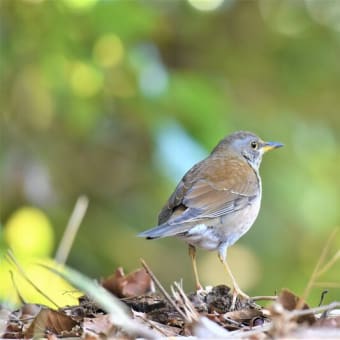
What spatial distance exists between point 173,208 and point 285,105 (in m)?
3.49

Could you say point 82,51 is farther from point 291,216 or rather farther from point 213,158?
point 291,216

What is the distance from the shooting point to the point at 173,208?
236 inches

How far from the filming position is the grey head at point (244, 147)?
723cm

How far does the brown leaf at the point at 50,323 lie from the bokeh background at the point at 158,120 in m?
1.39

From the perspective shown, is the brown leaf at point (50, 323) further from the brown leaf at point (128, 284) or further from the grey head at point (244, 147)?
the grey head at point (244, 147)

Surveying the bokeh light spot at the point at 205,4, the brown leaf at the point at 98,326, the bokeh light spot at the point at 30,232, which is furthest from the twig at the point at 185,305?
the bokeh light spot at the point at 205,4

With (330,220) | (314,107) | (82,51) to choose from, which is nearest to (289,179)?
(330,220)

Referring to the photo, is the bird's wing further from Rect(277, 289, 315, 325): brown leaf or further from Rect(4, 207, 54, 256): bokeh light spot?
Rect(277, 289, 315, 325): brown leaf

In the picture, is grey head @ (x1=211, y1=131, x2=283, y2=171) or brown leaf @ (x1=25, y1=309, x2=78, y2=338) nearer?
brown leaf @ (x1=25, y1=309, x2=78, y2=338)

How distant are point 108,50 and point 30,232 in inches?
58.3

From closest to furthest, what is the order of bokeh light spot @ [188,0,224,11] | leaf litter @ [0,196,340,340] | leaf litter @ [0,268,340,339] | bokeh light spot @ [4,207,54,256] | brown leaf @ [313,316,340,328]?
A: leaf litter @ [0,196,340,340] → leaf litter @ [0,268,340,339] → brown leaf @ [313,316,340,328] → bokeh light spot @ [4,207,54,256] → bokeh light spot @ [188,0,224,11]

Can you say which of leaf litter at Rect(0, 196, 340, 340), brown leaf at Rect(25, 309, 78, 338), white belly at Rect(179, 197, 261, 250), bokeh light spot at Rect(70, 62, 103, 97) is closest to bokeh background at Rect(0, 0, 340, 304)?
bokeh light spot at Rect(70, 62, 103, 97)

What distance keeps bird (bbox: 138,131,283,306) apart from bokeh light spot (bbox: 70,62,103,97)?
0.97 metres

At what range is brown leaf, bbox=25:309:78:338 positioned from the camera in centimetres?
378
